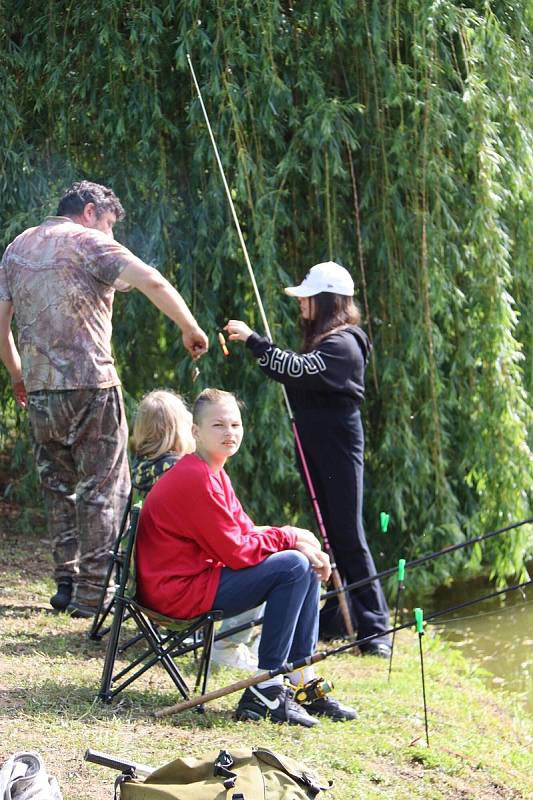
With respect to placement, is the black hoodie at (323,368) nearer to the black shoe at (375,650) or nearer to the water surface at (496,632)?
the black shoe at (375,650)

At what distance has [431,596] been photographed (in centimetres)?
782

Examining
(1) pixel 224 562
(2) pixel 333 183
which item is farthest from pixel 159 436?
(2) pixel 333 183

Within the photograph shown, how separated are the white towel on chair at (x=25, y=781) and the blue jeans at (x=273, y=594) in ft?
4.07

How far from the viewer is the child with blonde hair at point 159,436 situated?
4999mm

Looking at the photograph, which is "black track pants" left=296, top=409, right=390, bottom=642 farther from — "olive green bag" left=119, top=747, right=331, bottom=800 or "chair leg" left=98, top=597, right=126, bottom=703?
"olive green bag" left=119, top=747, right=331, bottom=800

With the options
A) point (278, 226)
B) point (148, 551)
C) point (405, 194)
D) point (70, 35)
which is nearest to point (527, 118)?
point (405, 194)

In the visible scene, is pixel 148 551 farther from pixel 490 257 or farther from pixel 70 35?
pixel 70 35

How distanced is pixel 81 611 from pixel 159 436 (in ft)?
3.48

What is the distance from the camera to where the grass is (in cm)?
400

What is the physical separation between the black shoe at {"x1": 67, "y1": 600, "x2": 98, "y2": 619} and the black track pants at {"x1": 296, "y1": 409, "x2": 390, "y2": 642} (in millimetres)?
1202

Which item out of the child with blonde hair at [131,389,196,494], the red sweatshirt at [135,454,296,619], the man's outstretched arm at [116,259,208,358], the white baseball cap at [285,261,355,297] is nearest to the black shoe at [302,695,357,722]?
the red sweatshirt at [135,454,296,619]

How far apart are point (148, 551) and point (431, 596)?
3.69m

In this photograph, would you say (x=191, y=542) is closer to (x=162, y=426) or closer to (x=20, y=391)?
(x=162, y=426)

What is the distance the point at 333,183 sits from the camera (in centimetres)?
718
